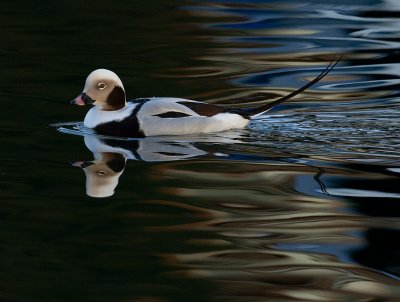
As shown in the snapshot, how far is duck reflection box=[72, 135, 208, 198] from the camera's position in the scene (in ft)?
23.5

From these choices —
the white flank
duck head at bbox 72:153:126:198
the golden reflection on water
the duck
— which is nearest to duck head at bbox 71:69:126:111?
the duck

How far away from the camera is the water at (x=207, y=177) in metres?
5.39

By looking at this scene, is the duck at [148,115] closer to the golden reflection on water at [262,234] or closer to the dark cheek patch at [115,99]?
the dark cheek patch at [115,99]

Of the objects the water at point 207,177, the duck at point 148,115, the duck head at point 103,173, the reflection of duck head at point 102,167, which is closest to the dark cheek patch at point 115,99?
the duck at point 148,115

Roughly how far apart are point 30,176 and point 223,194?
1144 mm

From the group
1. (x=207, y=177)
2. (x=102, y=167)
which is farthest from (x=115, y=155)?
(x=207, y=177)

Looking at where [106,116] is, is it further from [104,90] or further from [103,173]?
[103,173]

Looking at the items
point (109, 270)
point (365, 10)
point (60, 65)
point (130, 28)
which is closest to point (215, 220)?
point (109, 270)

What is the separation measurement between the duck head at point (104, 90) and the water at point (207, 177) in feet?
0.83

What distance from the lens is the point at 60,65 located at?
11.9 m

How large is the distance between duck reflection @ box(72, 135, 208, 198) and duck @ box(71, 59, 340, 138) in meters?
0.14

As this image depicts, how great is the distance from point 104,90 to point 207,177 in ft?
7.13

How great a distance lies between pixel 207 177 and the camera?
7301 millimetres

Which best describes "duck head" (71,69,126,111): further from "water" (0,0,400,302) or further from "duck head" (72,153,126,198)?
"duck head" (72,153,126,198)
